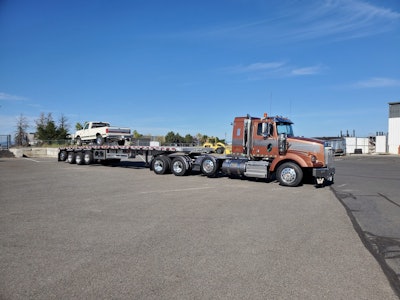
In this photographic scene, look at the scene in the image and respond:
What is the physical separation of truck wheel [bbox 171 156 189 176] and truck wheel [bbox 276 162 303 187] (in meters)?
4.84

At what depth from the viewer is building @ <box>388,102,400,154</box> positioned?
5841 cm

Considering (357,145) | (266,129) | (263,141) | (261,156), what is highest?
(357,145)

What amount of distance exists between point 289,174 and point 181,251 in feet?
30.9

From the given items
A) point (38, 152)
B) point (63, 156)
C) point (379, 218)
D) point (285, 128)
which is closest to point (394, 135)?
point (285, 128)

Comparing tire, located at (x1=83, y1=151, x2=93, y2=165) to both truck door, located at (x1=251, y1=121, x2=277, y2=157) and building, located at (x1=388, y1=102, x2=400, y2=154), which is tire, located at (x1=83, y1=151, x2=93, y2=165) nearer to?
truck door, located at (x1=251, y1=121, x2=277, y2=157)

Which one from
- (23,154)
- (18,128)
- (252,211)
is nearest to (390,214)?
(252,211)

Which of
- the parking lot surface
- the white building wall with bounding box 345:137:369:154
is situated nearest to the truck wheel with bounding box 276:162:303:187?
the parking lot surface

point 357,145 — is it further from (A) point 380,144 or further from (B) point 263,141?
(B) point 263,141

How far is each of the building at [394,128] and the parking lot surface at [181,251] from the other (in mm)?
56870

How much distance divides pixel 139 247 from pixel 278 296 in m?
2.44

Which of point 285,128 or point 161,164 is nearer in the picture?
point 285,128

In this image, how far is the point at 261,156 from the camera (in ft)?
50.6

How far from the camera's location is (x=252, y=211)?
27.7 ft

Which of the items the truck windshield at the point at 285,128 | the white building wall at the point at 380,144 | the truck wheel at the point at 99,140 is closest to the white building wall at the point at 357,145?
the white building wall at the point at 380,144
